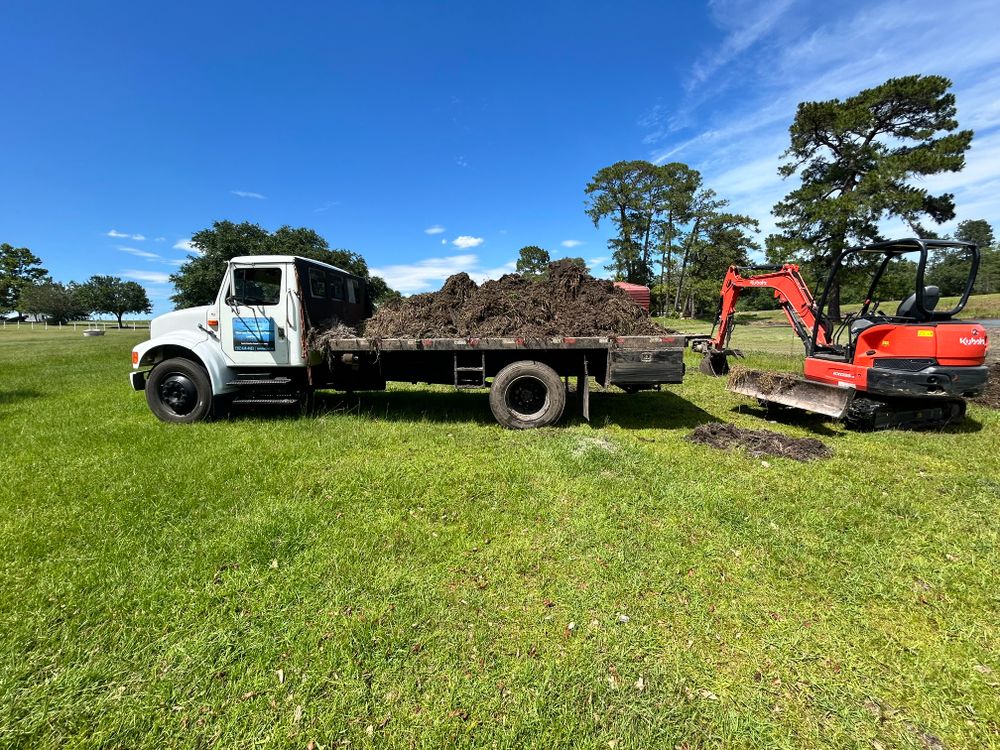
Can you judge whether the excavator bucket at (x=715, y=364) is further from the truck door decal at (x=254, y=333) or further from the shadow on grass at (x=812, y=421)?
the truck door decal at (x=254, y=333)

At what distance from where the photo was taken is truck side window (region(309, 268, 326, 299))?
659cm

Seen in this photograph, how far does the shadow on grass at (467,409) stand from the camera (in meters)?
6.86

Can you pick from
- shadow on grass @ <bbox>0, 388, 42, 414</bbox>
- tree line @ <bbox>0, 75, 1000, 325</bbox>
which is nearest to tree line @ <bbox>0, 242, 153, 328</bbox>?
tree line @ <bbox>0, 75, 1000, 325</bbox>

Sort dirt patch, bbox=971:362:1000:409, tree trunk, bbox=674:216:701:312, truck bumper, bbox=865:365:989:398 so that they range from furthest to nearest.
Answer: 1. tree trunk, bbox=674:216:701:312
2. dirt patch, bbox=971:362:1000:409
3. truck bumper, bbox=865:365:989:398

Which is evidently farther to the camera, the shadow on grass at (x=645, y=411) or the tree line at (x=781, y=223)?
the tree line at (x=781, y=223)

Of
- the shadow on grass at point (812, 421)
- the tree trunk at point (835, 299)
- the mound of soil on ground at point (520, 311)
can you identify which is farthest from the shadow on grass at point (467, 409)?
the tree trunk at point (835, 299)

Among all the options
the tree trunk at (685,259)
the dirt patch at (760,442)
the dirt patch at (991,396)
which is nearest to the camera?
the dirt patch at (760,442)

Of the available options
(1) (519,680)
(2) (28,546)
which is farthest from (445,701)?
(2) (28,546)

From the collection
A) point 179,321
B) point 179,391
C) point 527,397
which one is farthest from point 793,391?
point 179,321

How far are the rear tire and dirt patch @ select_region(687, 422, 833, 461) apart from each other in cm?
192

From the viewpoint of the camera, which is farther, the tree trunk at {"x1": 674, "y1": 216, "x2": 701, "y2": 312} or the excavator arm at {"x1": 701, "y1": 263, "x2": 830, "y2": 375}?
the tree trunk at {"x1": 674, "y1": 216, "x2": 701, "y2": 312}

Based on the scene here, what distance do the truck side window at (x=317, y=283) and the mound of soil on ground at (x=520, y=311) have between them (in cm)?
95

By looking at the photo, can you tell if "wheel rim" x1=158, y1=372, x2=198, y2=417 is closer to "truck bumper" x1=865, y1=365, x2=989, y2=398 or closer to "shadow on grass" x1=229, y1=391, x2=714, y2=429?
"shadow on grass" x1=229, y1=391, x2=714, y2=429

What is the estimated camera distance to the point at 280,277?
6.32m
